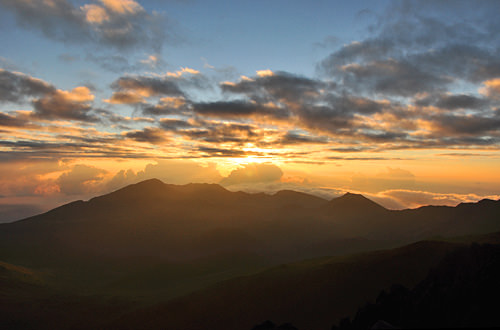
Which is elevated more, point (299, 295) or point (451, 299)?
point (451, 299)

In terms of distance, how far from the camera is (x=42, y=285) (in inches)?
4444

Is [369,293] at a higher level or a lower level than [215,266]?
higher

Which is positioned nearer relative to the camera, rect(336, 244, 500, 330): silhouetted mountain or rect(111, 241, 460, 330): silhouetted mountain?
rect(336, 244, 500, 330): silhouetted mountain

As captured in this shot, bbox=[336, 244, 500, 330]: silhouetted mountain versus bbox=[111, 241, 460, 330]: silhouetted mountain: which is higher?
bbox=[336, 244, 500, 330]: silhouetted mountain

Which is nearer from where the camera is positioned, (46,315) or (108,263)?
(46,315)

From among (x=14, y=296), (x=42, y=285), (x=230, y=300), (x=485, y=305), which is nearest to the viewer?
(x=485, y=305)

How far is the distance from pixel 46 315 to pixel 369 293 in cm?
8799

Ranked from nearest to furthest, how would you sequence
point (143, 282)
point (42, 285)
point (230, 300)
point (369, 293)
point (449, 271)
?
point (449, 271) → point (369, 293) → point (230, 300) → point (42, 285) → point (143, 282)

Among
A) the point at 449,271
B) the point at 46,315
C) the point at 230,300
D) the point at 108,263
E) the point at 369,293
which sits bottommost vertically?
the point at 108,263

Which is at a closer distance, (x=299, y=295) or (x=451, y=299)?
(x=451, y=299)

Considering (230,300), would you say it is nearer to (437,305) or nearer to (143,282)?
(437,305)

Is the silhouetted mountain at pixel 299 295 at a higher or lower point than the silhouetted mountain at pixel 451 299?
lower

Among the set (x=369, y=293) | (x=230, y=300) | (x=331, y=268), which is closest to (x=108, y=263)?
(x=230, y=300)

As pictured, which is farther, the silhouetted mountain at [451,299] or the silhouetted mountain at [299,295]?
the silhouetted mountain at [299,295]
